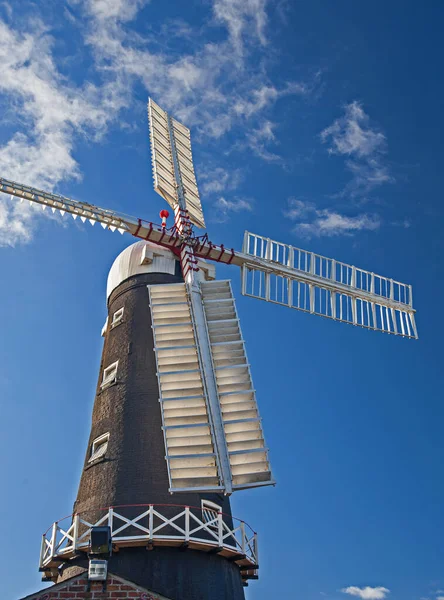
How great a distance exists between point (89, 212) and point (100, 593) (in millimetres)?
11251

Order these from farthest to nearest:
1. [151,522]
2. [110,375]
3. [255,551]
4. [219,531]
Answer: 1. [110,375]
2. [255,551]
3. [219,531]
4. [151,522]

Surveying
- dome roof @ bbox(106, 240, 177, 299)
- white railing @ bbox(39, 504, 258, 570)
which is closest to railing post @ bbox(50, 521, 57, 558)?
white railing @ bbox(39, 504, 258, 570)

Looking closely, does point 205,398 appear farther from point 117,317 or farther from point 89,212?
point 89,212

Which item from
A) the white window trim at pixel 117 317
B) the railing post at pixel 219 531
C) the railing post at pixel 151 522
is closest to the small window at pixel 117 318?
the white window trim at pixel 117 317

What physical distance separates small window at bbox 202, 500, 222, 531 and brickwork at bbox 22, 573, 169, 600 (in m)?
3.53

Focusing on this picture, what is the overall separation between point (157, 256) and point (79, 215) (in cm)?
260

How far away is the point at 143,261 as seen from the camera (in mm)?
20594

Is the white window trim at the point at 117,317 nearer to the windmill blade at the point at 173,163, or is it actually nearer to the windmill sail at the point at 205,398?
the windmill sail at the point at 205,398

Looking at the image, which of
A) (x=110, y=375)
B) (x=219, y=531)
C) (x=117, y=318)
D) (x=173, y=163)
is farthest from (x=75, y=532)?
(x=173, y=163)

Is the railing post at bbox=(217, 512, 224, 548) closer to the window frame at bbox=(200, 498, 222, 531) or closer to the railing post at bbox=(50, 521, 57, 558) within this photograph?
the window frame at bbox=(200, 498, 222, 531)

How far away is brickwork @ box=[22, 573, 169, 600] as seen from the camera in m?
12.5

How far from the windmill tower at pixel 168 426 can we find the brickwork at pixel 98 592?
0.15 m

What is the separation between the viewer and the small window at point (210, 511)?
16.2m

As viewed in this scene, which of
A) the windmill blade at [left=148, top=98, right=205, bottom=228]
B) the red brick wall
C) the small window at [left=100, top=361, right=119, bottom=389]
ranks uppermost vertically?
the windmill blade at [left=148, top=98, right=205, bottom=228]
